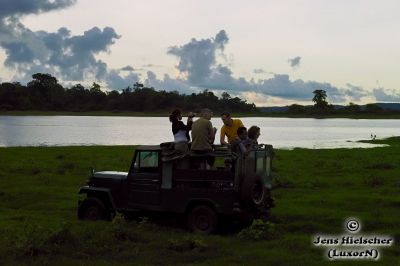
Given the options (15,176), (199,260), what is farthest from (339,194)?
(15,176)

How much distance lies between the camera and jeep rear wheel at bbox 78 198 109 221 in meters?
14.0

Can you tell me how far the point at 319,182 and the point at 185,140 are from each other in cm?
988

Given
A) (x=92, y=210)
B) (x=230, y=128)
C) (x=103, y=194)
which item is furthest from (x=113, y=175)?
(x=230, y=128)

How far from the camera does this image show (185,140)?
13.1 m

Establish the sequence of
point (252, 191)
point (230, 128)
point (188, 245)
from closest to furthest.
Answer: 1. point (188, 245)
2. point (252, 191)
3. point (230, 128)

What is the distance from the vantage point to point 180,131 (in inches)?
519

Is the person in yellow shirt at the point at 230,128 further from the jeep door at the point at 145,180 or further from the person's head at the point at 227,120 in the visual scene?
the jeep door at the point at 145,180

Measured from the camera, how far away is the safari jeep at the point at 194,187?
1229cm

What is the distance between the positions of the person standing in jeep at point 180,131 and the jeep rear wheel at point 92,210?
8.81 ft

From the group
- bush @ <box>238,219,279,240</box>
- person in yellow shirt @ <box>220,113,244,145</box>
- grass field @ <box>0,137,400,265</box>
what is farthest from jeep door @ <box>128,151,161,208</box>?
person in yellow shirt @ <box>220,113,244,145</box>

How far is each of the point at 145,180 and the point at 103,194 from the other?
4.58ft

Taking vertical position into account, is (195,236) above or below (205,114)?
below

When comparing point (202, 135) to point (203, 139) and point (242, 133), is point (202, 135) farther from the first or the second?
point (242, 133)

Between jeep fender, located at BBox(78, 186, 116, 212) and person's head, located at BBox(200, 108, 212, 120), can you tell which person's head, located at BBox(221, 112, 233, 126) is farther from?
jeep fender, located at BBox(78, 186, 116, 212)
